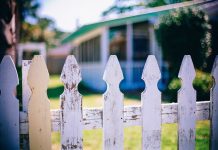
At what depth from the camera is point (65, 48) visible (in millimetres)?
51250

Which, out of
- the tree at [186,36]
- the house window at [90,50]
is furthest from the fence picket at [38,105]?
the house window at [90,50]

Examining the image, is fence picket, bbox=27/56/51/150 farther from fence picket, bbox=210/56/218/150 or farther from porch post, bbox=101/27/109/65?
porch post, bbox=101/27/109/65

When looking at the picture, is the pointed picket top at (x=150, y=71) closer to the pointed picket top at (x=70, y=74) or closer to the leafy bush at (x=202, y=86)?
the pointed picket top at (x=70, y=74)

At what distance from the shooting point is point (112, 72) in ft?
6.91

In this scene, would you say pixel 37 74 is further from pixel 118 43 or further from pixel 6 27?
pixel 118 43

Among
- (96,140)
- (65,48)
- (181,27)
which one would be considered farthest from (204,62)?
(65,48)

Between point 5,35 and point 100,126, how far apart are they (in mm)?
1443

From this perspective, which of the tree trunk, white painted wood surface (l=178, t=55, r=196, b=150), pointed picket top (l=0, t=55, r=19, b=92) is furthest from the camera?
the tree trunk

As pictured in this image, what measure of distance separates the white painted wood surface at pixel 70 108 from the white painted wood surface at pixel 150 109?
1.82ft

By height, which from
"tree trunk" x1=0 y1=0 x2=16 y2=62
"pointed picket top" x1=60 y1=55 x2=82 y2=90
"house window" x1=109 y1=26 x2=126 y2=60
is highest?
"house window" x1=109 y1=26 x2=126 y2=60

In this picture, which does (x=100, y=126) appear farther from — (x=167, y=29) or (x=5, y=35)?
(x=167, y=29)

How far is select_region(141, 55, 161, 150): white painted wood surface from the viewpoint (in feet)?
7.14

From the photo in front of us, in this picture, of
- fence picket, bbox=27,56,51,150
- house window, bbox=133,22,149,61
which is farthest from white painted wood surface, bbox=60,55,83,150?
house window, bbox=133,22,149,61

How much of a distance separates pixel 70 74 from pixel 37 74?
244mm
